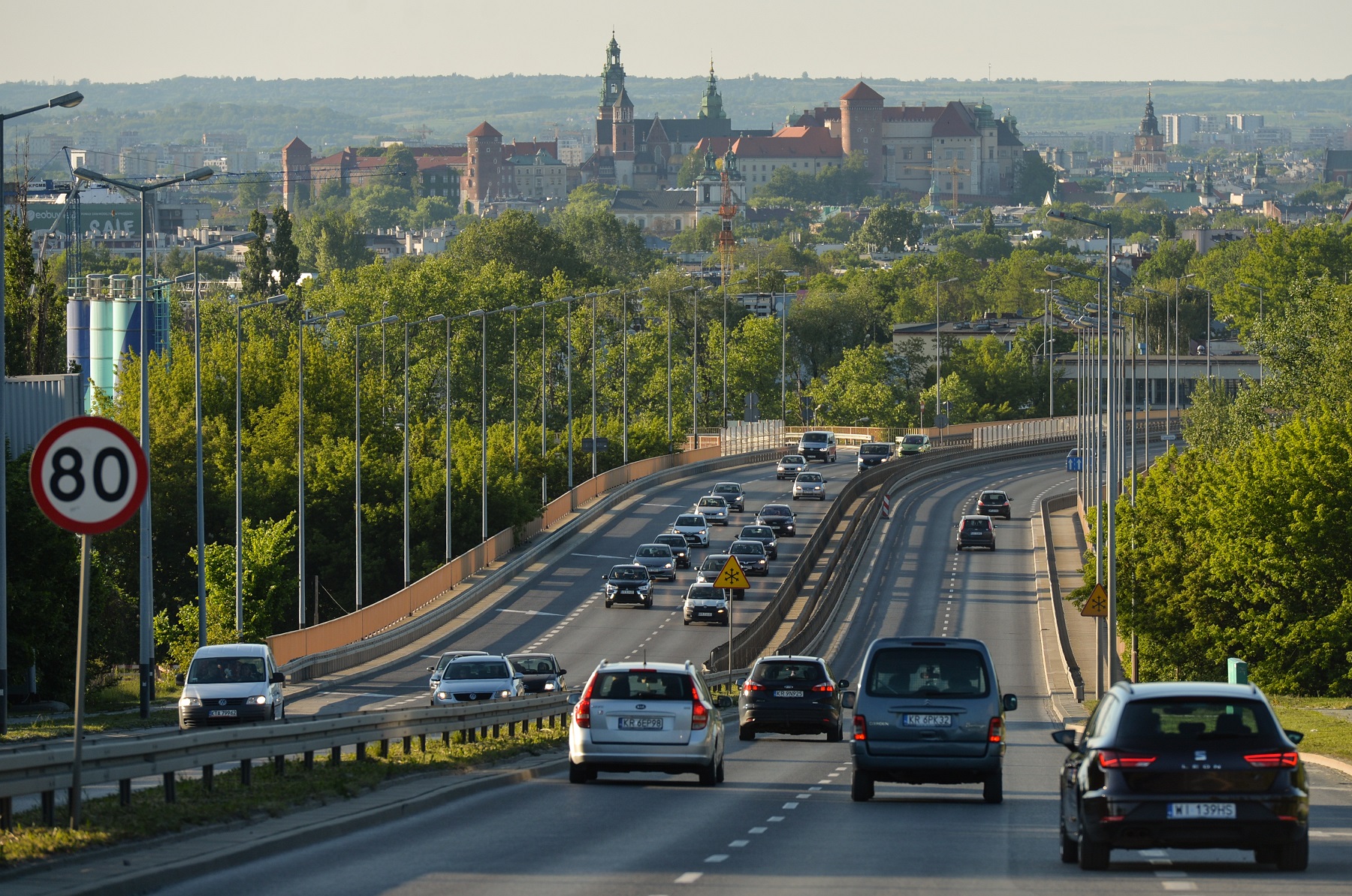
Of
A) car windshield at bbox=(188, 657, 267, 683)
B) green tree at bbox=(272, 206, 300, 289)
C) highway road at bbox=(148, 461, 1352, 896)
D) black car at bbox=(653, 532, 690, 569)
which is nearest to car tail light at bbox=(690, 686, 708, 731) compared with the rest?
highway road at bbox=(148, 461, 1352, 896)

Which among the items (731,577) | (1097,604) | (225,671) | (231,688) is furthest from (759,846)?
(731,577)

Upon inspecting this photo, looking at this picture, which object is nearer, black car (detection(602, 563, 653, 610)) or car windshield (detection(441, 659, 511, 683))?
car windshield (detection(441, 659, 511, 683))

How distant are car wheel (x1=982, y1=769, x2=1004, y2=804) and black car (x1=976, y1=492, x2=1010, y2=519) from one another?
75740 millimetres

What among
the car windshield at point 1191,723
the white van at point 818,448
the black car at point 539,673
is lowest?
the white van at point 818,448

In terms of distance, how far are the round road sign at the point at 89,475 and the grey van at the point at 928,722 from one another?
9361 millimetres

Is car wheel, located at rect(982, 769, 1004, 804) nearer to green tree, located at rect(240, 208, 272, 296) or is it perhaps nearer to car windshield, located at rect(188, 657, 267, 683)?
car windshield, located at rect(188, 657, 267, 683)

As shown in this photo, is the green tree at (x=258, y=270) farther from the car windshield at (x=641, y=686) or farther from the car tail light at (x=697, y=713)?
the car tail light at (x=697, y=713)

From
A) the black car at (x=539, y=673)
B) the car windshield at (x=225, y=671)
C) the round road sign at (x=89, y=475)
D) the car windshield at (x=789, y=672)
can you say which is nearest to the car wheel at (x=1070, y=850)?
the round road sign at (x=89, y=475)

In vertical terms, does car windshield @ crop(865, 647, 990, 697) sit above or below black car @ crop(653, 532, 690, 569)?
above

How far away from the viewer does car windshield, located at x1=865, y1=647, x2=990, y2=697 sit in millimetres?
21734

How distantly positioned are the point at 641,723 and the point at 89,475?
31.5 ft

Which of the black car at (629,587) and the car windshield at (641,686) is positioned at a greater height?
the car windshield at (641,686)

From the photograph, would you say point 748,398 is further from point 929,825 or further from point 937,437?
point 929,825

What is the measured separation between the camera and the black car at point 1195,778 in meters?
14.8
